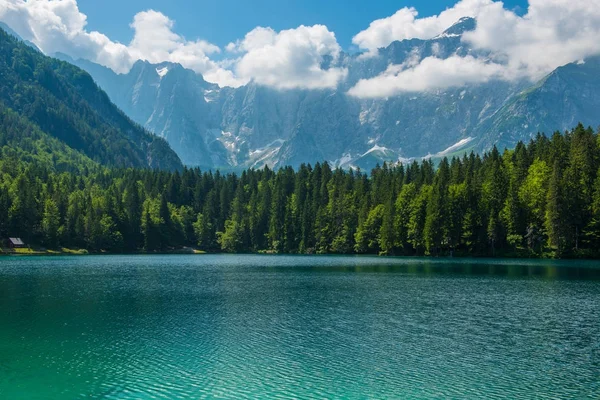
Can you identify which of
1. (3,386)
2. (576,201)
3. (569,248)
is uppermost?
(576,201)

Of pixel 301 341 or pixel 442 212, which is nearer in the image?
pixel 301 341

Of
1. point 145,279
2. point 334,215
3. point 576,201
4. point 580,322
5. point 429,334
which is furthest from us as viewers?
point 334,215

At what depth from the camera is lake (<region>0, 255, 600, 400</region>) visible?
28359mm

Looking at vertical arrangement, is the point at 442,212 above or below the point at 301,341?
above

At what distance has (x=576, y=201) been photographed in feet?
409

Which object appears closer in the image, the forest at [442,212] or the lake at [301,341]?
the lake at [301,341]

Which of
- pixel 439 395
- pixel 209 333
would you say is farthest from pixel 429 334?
pixel 209 333

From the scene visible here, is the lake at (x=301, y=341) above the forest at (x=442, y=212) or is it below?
below

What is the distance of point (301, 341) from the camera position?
39.0 meters

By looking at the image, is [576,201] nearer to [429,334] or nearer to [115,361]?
[429,334]

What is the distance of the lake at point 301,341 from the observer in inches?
1117

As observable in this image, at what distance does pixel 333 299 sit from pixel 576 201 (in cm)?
9093

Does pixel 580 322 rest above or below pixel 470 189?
below

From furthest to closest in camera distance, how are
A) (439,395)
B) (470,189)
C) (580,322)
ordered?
(470,189)
(580,322)
(439,395)
